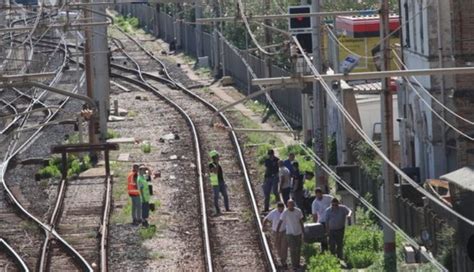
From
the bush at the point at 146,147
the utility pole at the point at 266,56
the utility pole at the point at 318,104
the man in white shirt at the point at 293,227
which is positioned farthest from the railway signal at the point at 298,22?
the utility pole at the point at 266,56

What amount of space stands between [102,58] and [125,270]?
704 inches

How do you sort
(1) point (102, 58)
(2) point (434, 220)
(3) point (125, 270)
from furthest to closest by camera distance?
(1) point (102, 58)
(3) point (125, 270)
(2) point (434, 220)

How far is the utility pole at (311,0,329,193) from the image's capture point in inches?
1025

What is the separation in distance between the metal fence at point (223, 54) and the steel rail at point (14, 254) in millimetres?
16158

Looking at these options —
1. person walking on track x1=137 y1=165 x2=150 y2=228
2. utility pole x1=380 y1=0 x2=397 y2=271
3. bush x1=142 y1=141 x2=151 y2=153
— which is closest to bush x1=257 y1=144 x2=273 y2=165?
bush x1=142 y1=141 x2=151 y2=153

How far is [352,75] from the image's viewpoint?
55.2ft

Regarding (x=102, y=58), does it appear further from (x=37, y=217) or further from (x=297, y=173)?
(x=297, y=173)

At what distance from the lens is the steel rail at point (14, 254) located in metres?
23.0

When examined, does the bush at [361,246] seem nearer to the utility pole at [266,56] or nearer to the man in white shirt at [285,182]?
the man in white shirt at [285,182]

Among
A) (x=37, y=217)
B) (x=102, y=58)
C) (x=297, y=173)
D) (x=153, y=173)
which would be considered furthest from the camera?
(x=102, y=58)

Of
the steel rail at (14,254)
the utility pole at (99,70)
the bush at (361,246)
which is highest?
the utility pole at (99,70)

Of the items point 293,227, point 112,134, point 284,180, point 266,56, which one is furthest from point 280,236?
point 266,56

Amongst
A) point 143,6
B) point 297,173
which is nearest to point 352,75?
point 297,173

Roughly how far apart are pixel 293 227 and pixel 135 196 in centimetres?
525
